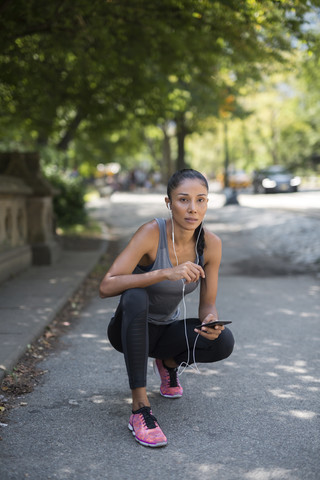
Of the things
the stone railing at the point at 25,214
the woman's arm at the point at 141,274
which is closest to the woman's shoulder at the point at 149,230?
the woman's arm at the point at 141,274

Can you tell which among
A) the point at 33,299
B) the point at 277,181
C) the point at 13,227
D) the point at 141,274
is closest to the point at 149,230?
the point at 141,274

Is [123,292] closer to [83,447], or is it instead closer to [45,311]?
[83,447]

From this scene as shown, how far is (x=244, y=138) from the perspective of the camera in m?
68.9

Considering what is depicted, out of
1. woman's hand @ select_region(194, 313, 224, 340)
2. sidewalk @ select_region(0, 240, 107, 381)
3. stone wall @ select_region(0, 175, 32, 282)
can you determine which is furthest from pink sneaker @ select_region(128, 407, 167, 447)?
stone wall @ select_region(0, 175, 32, 282)

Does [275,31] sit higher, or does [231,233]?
[275,31]

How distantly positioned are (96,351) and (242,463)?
8.59ft

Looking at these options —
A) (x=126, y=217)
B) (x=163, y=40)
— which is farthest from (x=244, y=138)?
(x=163, y=40)

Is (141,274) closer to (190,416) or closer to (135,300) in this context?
(135,300)

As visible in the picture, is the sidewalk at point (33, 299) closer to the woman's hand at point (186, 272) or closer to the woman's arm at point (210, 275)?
the woman's arm at point (210, 275)

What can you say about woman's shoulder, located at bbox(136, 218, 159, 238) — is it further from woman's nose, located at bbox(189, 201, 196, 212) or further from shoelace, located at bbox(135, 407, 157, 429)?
shoelace, located at bbox(135, 407, 157, 429)

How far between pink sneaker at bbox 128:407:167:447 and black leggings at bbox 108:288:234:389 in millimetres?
165

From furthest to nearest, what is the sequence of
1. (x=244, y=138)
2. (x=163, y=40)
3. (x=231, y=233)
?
(x=244, y=138)
(x=231, y=233)
(x=163, y=40)

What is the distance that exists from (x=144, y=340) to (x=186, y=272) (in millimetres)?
497

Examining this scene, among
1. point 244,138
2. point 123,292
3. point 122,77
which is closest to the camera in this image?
point 123,292
